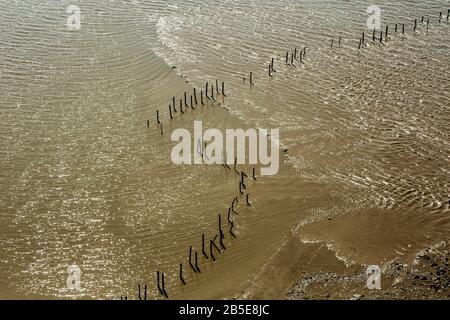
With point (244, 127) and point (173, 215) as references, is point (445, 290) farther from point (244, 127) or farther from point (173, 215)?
point (244, 127)

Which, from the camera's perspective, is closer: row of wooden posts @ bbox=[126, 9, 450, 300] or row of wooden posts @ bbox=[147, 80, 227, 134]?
row of wooden posts @ bbox=[126, 9, 450, 300]

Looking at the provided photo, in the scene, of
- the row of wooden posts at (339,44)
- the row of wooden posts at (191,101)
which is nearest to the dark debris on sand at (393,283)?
the row of wooden posts at (191,101)

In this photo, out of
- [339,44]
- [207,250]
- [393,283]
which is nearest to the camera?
[393,283]

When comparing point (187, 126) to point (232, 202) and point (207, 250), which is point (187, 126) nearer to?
point (232, 202)

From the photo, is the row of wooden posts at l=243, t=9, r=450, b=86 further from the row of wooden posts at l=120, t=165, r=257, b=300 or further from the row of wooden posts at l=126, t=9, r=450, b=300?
the row of wooden posts at l=120, t=165, r=257, b=300

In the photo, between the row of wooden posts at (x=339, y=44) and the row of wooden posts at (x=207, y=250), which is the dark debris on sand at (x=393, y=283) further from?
the row of wooden posts at (x=339, y=44)

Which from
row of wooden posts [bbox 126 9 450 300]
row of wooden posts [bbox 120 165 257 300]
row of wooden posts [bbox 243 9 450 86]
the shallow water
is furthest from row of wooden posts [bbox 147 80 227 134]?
row of wooden posts [bbox 120 165 257 300]

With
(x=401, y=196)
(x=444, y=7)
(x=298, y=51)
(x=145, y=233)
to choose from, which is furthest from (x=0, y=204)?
(x=444, y=7)

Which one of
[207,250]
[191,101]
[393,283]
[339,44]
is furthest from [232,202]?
[339,44]
